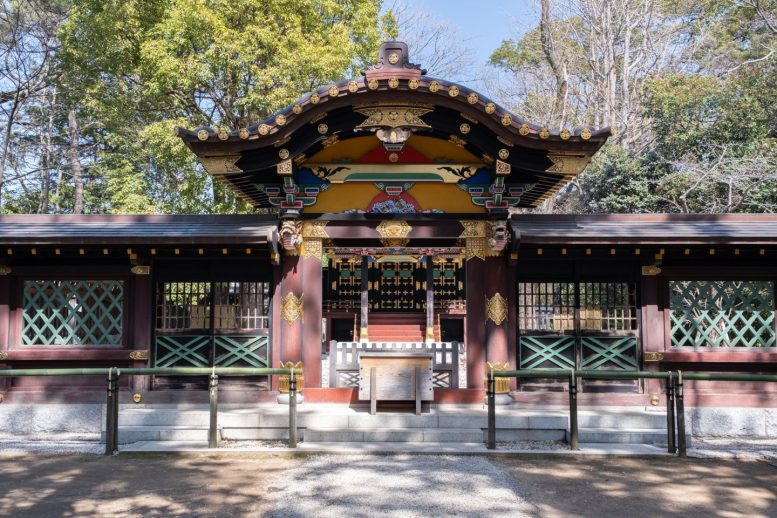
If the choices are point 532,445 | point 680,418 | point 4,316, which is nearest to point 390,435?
point 532,445

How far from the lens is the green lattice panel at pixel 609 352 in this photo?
32.2 ft

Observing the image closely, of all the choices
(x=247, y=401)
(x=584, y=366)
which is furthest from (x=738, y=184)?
(x=247, y=401)

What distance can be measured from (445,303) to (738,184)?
8.78m

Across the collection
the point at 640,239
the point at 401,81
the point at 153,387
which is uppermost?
the point at 401,81

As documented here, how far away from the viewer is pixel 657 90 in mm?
20578

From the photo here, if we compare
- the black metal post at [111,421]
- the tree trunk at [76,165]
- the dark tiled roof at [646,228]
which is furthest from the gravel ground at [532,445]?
the tree trunk at [76,165]

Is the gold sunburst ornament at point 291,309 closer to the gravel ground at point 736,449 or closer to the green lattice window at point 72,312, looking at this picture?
the green lattice window at point 72,312

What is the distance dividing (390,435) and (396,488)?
2029 millimetres

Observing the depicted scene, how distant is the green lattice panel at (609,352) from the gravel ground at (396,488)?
331 centimetres

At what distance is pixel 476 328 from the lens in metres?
9.54

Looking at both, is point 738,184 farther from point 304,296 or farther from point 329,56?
point 304,296

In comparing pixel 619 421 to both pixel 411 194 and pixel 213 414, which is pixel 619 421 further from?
pixel 213 414

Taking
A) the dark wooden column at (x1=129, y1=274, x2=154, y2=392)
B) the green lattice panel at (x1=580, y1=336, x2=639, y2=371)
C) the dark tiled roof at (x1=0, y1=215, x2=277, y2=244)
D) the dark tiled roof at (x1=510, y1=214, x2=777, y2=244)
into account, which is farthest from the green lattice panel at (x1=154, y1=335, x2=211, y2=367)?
the green lattice panel at (x1=580, y1=336, x2=639, y2=371)

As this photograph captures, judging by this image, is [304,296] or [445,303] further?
[445,303]
